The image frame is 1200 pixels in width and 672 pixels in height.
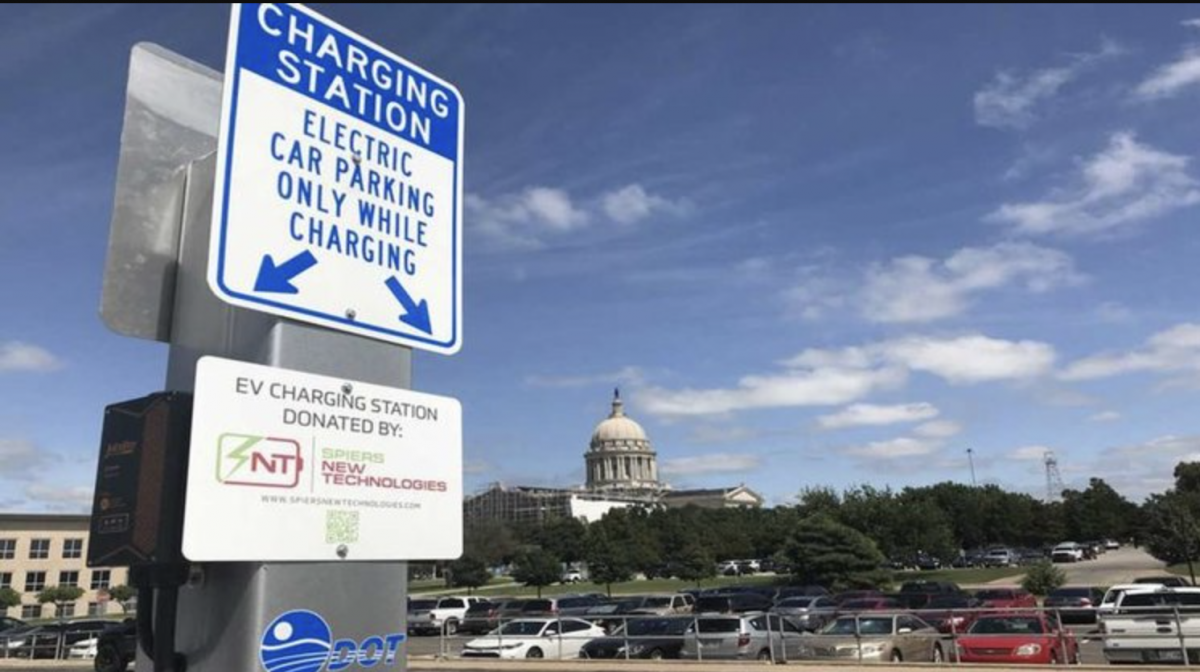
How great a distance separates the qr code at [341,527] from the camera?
100 inches

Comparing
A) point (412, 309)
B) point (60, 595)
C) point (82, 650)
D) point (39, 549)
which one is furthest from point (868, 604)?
point (39, 549)

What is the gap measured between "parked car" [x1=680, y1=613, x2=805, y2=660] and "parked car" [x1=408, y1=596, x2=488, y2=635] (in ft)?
58.2

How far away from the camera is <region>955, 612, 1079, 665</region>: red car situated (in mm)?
19250

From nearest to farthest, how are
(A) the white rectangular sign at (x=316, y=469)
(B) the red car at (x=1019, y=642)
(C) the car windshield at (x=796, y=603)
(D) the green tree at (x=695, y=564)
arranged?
(A) the white rectangular sign at (x=316, y=469) → (B) the red car at (x=1019, y=642) → (C) the car windshield at (x=796, y=603) → (D) the green tree at (x=695, y=564)

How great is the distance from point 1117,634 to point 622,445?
539ft

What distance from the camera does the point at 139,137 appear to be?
8.85 ft

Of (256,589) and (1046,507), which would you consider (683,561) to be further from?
(256,589)

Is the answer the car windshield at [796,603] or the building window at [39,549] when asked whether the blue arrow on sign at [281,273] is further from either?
the building window at [39,549]

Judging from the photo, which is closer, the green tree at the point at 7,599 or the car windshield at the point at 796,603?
the car windshield at the point at 796,603

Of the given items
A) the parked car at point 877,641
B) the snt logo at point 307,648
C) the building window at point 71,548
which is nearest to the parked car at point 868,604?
the parked car at point 877,641

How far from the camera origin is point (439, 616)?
41750 mm

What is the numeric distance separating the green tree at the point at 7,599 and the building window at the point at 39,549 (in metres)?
9.24

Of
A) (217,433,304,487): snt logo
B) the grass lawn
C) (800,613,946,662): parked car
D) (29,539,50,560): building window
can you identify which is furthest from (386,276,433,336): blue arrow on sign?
(29,539,50,560): building window

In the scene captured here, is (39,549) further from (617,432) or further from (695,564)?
(617,432)
